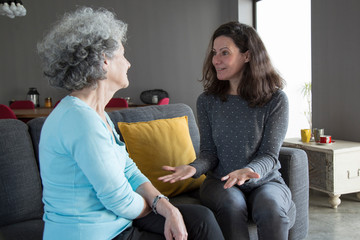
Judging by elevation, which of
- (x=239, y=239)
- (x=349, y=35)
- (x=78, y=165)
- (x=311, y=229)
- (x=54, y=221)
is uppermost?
(x=349, y=35)

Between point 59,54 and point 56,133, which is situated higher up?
point 59,54

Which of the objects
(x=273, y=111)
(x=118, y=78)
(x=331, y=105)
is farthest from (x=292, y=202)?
(x=331, y=105)

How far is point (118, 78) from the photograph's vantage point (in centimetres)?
130

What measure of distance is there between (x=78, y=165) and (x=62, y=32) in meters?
0.45

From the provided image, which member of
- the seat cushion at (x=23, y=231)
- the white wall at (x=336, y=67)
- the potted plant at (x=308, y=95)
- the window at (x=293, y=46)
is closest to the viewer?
the seat cushion at (x=23, y=231)

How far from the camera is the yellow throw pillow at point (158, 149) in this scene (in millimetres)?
1838

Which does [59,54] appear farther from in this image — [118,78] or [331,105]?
[331,105]

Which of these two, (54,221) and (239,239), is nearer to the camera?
(54,221)

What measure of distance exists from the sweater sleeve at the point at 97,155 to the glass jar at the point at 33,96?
4.56 metres

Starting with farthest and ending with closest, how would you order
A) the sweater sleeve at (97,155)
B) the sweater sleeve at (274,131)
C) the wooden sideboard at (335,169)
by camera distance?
1. the wooden sideboard at (335,169)
2. the sweater sleeve at (274,131)
3. the sweater sleeve at (97,155)

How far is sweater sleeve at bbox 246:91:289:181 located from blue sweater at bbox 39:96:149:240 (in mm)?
776

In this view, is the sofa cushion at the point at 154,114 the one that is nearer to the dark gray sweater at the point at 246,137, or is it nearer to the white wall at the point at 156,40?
the dark gray sweater at the point at 246,137

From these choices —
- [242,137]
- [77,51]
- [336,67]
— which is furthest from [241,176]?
[336,67]

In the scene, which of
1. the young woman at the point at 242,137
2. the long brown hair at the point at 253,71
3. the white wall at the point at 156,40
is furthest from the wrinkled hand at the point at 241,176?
the white wall at the point at 156,40
